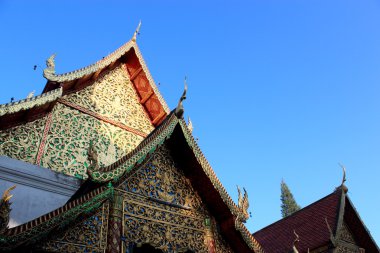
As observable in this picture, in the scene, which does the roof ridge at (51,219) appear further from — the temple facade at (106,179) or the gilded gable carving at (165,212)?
the gilded gable carving at (165,212)

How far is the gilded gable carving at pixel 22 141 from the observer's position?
639 cm

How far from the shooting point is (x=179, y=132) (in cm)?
628

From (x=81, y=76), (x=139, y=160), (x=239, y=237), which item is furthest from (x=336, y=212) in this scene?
(x=81, y=76)

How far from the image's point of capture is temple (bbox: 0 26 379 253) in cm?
463

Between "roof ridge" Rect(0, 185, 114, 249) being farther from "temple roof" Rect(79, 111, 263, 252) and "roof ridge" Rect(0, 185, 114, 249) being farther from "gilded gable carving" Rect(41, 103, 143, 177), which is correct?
"gilded gable carving" Rect(41, 103, 143, 177)

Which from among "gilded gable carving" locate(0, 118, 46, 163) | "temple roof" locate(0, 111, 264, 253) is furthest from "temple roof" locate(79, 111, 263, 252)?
"gilded gable carving" locate(0, 118, 46, 163)

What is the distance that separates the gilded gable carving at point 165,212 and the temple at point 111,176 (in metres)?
0.02

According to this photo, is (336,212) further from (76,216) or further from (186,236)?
(76,216)

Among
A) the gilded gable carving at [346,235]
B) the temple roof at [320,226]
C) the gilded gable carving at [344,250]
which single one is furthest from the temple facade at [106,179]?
the gilded gable carving at [346,235]

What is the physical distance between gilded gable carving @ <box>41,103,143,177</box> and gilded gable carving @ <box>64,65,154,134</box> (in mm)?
309

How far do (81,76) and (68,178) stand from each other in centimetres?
229

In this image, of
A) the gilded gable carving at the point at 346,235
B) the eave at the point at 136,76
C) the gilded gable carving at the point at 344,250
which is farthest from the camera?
the gilded gable carving at the point at 346,235

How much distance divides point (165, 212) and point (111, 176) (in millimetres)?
1119

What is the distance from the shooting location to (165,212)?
5602 millimetres
